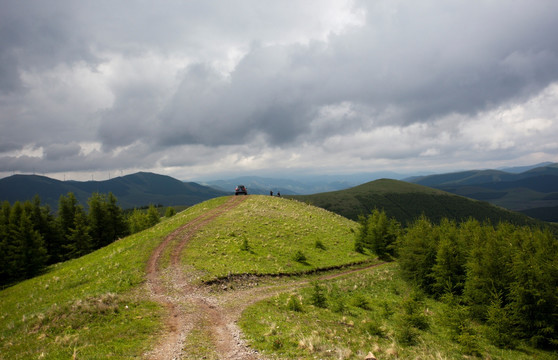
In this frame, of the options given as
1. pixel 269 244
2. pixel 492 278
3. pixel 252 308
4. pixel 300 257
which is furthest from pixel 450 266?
pixel 252 308

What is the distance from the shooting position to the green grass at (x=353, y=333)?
43.8ft

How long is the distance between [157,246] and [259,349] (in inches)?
998

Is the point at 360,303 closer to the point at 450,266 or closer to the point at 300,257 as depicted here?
the point at 300,257

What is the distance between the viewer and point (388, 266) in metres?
40.1

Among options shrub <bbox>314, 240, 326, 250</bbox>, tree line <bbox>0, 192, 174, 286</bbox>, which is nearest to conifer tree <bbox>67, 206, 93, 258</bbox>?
tree line <bbox>0, 192, 174, 286</bbox>

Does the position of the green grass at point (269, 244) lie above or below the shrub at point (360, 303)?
above

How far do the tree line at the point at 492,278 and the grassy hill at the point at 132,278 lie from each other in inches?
414

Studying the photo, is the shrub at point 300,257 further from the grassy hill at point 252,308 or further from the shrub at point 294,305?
the shrub at point 294,305

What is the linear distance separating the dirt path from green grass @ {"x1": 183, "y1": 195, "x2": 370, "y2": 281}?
7.12 ft

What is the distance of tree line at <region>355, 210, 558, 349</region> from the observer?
19438 mm

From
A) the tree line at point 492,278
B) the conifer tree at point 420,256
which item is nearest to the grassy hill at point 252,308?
the tree line at point 492,278

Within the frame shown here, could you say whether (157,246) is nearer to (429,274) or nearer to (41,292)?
(41,292)

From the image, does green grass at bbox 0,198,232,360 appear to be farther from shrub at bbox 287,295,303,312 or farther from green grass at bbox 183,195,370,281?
shrub at bbox 287,295,303,312

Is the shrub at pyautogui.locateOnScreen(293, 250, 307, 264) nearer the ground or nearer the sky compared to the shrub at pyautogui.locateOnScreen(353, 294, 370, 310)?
nearer the sky
